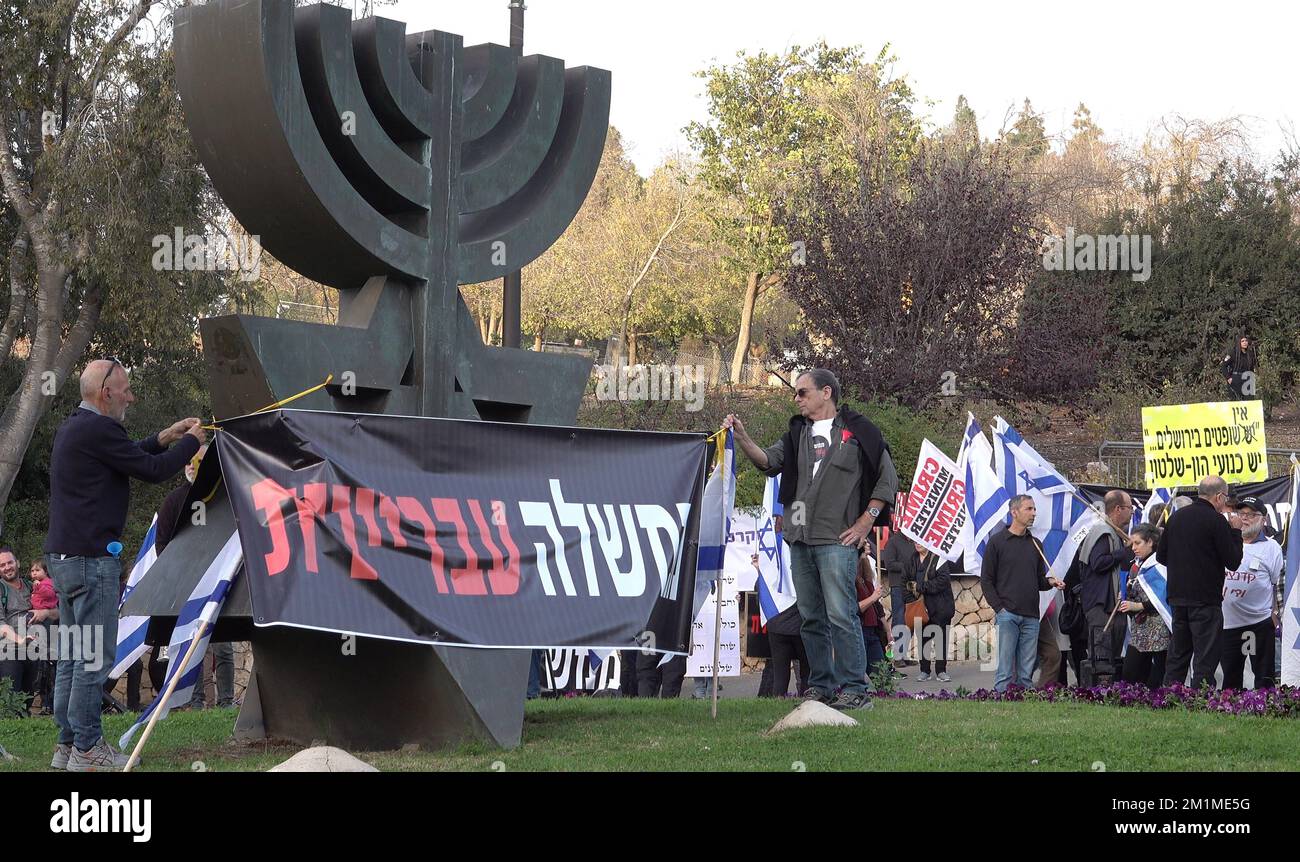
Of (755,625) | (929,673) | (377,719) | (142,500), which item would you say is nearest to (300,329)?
(377,719)

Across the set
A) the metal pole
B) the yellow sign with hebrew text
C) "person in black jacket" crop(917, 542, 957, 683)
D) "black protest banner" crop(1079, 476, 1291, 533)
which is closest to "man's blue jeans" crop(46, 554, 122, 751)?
the metal pole

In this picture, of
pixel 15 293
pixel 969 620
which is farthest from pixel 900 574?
pixel 15 293

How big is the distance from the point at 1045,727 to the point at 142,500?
20252 mm

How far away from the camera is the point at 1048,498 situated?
49.1ft

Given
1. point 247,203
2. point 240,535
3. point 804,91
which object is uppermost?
point 804,91

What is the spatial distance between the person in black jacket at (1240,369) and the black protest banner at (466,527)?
2148 centimetres

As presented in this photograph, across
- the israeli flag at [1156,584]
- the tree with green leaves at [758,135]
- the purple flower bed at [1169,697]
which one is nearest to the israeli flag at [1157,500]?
the israeli flag at [1156,584]

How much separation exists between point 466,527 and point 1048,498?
8.89m

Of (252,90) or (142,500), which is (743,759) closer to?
(252,90)

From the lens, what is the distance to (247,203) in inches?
322

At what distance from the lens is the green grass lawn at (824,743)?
714 centimetres

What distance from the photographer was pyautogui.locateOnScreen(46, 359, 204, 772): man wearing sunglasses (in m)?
7.20

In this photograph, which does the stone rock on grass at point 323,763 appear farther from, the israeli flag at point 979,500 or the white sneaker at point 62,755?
the israeli flag at point 979,500
